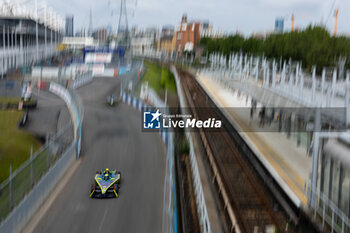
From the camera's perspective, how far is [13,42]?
7262 cm

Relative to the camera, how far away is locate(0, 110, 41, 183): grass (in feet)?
61.7

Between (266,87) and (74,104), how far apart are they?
14.3m

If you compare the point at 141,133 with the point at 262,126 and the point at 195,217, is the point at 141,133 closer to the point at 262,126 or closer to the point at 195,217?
the point at 262,126

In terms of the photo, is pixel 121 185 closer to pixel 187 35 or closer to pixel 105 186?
pixel 105 186

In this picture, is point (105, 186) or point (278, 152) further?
point (278, 152)

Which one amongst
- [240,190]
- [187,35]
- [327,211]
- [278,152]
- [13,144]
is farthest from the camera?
[187,35]

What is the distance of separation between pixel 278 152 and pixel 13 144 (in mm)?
13980

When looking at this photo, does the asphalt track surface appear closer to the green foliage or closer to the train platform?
the train platform

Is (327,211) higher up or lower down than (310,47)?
lower down

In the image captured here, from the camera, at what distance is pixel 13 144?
72.9 ft

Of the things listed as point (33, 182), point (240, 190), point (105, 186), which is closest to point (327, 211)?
point (240, 190)

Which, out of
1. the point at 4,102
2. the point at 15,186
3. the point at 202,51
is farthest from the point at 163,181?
the point at 202,51

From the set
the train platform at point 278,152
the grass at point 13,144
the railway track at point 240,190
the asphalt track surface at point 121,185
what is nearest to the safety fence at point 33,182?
→ the asphalt track surface at point 121,185

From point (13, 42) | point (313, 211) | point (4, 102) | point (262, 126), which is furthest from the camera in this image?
point (13, 42)
